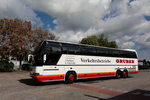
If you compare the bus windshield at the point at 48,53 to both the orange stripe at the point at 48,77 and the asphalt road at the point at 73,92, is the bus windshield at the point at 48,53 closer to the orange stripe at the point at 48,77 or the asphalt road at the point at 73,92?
the orange stripe at the point at 48,77

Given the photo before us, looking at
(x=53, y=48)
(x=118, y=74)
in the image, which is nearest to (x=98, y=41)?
(x=118, y=74)

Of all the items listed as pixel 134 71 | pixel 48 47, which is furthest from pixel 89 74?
pixel 134 71

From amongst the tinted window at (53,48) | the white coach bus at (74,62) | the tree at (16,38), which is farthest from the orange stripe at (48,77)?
the tree at (16,38)

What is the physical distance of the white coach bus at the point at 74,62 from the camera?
9.64 metres

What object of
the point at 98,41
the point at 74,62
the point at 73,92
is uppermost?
the point at 98,41

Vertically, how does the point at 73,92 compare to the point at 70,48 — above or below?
below

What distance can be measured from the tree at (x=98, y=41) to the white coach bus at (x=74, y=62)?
71.8 ft

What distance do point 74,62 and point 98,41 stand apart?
102 feet

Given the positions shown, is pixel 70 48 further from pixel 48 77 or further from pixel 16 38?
pixel 16 38

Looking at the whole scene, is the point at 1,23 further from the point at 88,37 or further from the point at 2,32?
the point at 88,37

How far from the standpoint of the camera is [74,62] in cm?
1117

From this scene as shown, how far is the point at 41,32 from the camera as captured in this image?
2894 centimetres

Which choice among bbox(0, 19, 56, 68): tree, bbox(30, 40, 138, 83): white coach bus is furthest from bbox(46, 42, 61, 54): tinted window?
bbox(0, 19, 56, 68): tree

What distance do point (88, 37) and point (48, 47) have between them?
3057 cm
